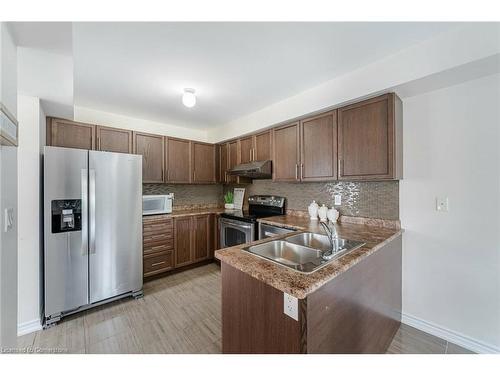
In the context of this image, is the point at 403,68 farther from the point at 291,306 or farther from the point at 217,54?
the point at 291,306

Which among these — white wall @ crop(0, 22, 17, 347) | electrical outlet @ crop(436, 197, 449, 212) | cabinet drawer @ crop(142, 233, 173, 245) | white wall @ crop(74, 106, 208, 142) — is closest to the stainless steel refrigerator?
cabinet drawer @ crop(142, 233, 173, 245)

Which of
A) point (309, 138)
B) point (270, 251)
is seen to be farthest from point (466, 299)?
point (309, 138)

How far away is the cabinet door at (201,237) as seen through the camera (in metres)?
3.24

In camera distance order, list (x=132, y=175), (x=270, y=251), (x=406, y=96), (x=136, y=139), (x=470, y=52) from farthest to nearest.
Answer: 1. (x=136, y=139)
2. (x=132, y=175)
3. (x=406, y=96)
4. (x=270, y=251)
5. (x=470, y=52)

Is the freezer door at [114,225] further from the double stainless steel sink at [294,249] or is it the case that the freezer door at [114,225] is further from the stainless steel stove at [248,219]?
the double stainless steel sink at [294,249]

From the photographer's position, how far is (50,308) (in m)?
1.91

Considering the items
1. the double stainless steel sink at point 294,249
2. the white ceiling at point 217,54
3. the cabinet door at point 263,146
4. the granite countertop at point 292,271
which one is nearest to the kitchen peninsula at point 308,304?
the granite countertop at point 292,271

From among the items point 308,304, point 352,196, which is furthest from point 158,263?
point 352,196

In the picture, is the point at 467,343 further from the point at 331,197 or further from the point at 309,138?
the point at 309,138

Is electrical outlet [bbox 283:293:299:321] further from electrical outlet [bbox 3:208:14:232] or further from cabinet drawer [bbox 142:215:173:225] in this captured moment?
cabinet drawer [bbox 142:215:173:225]

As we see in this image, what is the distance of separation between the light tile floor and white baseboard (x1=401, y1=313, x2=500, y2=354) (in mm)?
50

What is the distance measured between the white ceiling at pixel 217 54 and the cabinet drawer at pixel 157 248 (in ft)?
6.29

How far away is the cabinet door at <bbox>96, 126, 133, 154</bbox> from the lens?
8.90ft

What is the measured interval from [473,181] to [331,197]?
121cm
